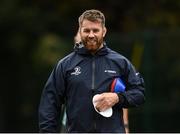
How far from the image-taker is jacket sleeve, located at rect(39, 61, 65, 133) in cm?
740

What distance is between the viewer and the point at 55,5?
2191 centimetres

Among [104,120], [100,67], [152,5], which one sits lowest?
[104,120]

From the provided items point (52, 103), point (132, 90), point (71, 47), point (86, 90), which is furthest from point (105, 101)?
point (71, 47)

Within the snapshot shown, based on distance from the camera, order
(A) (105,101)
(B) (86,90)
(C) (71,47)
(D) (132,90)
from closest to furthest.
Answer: (A) (105,101)
(B) (86,90)
(D) (132,90)
(C) (71,47)

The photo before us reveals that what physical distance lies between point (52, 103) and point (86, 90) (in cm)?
33

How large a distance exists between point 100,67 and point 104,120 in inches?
18.5

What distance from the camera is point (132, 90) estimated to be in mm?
7551

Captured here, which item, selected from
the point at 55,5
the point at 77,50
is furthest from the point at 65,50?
the point at 77,50

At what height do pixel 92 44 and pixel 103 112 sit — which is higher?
pixel 92 44

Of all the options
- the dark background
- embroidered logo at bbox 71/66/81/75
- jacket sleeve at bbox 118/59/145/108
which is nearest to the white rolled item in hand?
jacket sleeve at bbox 118/59/145/108

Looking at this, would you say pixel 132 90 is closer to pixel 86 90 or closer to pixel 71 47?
pixel 86 90

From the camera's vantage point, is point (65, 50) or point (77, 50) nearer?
point (77, 50)

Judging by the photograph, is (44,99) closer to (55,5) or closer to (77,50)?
(77,50)

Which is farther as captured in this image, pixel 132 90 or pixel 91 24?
pixel 132 90
